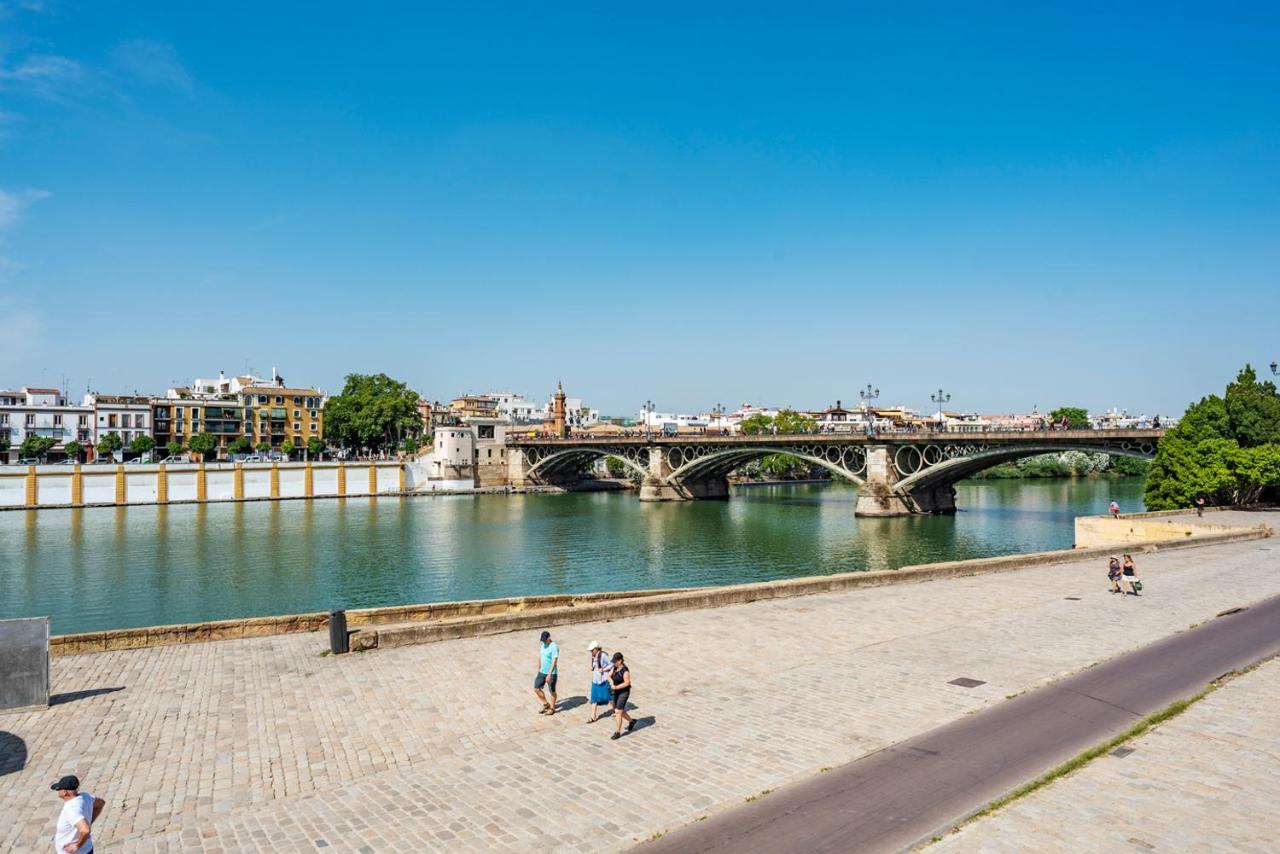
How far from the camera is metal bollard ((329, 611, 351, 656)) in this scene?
16.7m

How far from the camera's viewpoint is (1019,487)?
112062 mm

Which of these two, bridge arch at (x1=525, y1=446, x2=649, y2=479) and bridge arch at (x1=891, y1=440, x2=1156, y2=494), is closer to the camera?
bridge arch at (x1=891, y1=440, x2=1156, y2=494)

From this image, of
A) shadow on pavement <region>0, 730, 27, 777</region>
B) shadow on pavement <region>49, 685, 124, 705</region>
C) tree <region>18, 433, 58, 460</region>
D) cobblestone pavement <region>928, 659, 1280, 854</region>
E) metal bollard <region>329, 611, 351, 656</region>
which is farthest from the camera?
tree <region>18, 433, 58, 460</region>

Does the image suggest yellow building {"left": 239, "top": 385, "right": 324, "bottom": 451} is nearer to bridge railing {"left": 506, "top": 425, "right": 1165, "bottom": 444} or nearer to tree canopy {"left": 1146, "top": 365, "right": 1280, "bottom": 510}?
bridge railing {"left": 506, "top": 425, "right": 1165, "bottom": 444}

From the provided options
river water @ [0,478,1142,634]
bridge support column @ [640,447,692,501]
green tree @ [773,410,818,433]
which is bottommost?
Result: river water @ [0,478,1142,634]

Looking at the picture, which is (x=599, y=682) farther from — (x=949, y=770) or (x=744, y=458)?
(x=744, y=458)

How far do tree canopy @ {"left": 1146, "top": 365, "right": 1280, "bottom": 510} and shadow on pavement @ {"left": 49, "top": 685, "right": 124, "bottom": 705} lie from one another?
5091cm

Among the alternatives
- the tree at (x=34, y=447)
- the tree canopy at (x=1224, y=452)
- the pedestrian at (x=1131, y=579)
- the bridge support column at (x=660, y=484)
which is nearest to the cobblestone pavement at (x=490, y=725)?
the pedestrian at (x=1131, y=579)

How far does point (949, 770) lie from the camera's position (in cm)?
1069

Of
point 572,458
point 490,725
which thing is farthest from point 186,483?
point 490,725

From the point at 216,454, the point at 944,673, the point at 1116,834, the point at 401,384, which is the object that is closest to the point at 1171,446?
the point at 944,673

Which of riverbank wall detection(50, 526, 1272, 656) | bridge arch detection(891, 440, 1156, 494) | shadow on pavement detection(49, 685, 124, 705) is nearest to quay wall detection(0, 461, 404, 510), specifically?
bridge arch detection(891, 440, 1156, 494)

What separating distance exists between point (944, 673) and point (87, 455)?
119 meters

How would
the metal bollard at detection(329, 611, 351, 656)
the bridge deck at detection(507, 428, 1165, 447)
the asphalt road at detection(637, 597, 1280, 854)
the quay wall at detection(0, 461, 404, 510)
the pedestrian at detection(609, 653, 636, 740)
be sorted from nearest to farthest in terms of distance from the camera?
the asphalt road at detection(637, 597, 1280, 854)
the pedestrian at detection(609, 653, 636, 740)
the metal bollard at detection(329, 611, 351, 656)
the bridge deck at detection(507, 428, 1165, 447)
the quay wall at detection(0, 461, 404, 510)
